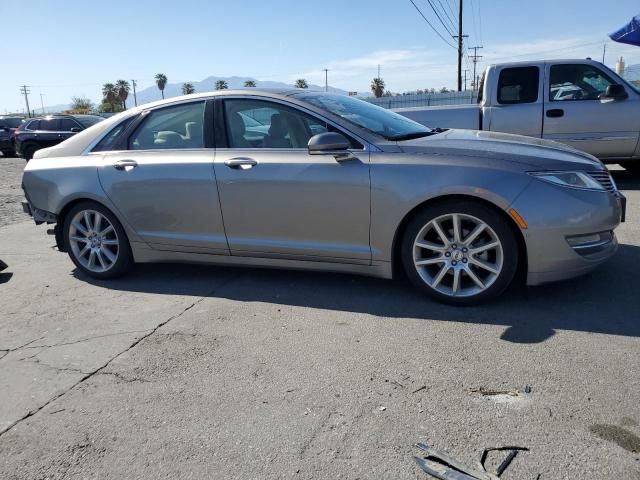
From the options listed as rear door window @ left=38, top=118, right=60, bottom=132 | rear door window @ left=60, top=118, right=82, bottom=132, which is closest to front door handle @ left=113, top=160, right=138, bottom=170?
rear door window @ left=60, top=118, right=82, bottom=132

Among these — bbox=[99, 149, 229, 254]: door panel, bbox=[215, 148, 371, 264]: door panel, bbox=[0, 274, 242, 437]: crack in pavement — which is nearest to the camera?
bbox=[0, 274, 242, 437]: crack in pavement

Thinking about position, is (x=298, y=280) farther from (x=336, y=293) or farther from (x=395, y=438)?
(x=395, y=438)

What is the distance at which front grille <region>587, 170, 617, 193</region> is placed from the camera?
3.92 metres

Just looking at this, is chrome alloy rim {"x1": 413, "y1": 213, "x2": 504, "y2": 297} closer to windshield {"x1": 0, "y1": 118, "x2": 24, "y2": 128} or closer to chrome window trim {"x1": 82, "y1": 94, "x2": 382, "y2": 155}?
chrome window trim {"x1": 82, "y1": 94, "x2": 382, "y2": 155}

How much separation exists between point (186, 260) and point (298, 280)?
0.99 meters

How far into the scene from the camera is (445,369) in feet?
10.2

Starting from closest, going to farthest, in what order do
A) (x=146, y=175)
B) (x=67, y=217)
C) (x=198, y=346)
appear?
(x=198, y=346), (x=146, y=175), (x=67, y=217)

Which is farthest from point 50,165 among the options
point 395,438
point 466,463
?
point 466,463

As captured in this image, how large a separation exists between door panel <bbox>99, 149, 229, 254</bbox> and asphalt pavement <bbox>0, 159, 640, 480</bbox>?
1.53ft

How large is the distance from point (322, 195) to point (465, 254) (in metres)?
1.12

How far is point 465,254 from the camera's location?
3910 mm

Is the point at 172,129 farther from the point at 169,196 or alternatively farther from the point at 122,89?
the point at 122,89

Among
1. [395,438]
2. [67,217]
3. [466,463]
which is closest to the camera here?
[466,463]

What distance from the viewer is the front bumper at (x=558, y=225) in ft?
12.1
